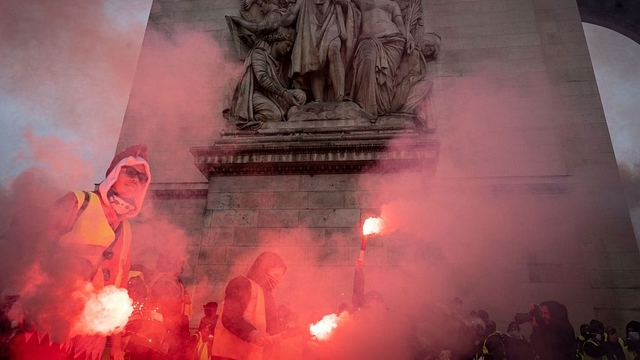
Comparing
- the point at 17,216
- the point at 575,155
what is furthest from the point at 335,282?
the point at 575,155

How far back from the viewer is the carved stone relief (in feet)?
23.4

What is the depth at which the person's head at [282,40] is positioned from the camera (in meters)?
7.67

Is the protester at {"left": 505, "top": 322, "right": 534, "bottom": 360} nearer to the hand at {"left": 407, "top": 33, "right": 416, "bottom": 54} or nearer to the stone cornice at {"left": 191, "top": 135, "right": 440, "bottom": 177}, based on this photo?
the stone cornice at {"left": 191, "top": 135, "right": 440, "bottom": 177}

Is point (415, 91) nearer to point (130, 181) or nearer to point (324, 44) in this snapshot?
point (324, 44)

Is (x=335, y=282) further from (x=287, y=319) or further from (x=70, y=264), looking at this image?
(x=70, y=264)

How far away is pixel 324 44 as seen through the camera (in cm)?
739

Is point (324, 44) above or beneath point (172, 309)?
above

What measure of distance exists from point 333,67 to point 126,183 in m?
4.26

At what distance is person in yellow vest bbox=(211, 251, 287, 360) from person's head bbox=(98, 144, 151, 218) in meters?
1.46

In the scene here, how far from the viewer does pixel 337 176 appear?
6332mm

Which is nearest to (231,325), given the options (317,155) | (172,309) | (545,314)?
(172,309)

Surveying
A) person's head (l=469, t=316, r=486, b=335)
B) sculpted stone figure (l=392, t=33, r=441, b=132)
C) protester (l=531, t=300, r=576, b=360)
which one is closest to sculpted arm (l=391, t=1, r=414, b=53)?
sculpted stone figure (l=392, t=33, r=441, b=132)

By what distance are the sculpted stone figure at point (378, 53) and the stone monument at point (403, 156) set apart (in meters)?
0.03

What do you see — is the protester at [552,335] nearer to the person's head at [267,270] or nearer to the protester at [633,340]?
the protester at [633,340]
